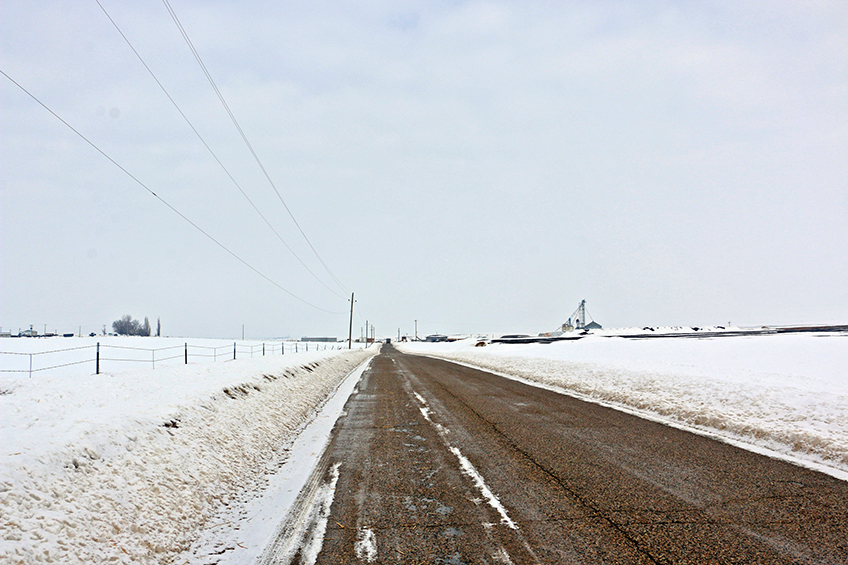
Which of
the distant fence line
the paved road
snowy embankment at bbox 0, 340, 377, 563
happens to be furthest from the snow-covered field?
the distant fence line

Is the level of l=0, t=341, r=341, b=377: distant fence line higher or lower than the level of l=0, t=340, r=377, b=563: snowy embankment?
lower

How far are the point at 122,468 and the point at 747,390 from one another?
1373cm

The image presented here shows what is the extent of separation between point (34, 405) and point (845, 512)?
11575 mm

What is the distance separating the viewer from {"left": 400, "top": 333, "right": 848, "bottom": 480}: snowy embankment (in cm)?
835

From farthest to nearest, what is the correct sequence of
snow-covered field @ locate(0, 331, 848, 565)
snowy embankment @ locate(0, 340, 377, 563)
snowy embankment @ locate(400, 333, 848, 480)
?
1. snowy embankment @ locate(400, 333, 848, 480)
2. snow-covered field @ locate(0, 331, 848, 565)
3. snowy embankment @ locate(0, 340, 377, 563)

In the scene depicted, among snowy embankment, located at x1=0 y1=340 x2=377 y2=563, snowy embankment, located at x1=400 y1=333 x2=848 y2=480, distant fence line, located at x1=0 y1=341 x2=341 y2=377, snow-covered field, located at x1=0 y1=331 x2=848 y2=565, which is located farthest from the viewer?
distant fence line, located at x1=0 y1=341 x2=341 y2=377

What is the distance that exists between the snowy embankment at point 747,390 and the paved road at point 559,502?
119 cm

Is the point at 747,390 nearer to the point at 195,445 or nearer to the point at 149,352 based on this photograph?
the point at 195,445

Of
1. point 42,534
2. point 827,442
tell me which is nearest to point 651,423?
point 827,442

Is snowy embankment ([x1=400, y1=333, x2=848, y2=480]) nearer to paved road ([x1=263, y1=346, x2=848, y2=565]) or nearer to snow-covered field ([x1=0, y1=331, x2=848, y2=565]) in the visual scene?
snow-covered field ([x1=0, y1=331, x2=848, y2=565])

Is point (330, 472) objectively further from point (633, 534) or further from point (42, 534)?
point (633, 534)

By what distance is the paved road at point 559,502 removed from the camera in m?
4.30

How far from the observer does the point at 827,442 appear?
25.4 ft

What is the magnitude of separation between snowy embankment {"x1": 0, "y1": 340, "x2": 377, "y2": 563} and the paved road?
3.95ft
